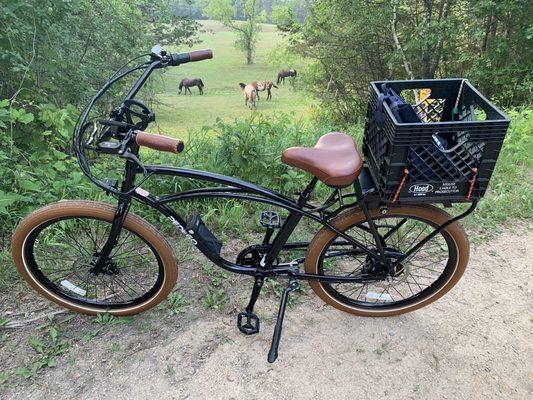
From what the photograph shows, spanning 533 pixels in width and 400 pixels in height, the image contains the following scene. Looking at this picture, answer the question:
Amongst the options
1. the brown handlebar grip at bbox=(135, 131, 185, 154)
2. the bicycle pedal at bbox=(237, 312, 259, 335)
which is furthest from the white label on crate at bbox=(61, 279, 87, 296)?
the brown handlebar grip at bbox=(135, 131, 185, 154)

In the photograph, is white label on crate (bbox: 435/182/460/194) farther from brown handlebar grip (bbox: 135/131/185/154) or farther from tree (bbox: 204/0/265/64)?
tree (bbox: 204/0/265/64)

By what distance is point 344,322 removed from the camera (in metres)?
2.75

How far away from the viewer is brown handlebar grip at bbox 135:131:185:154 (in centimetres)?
178

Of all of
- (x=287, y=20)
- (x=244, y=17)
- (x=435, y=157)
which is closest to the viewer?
(x=435, y=157)

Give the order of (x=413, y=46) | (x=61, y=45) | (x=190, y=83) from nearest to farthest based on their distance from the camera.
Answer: (x=61, y=45) < (x=413, y=46) < (x=190, y=83)

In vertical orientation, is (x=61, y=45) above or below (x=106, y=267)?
above

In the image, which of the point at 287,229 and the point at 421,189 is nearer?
the point at 421,189

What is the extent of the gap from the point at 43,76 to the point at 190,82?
86.3ft

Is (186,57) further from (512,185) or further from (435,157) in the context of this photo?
(512,185)

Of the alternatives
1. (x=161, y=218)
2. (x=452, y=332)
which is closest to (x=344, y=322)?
(x=452, y=332)

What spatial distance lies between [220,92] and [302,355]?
30521 mm

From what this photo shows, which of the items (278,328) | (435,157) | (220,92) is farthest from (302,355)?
(220,92)

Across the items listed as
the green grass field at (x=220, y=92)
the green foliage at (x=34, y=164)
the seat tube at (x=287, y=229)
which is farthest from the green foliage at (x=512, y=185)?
the green grass field at (x=220, y=92)

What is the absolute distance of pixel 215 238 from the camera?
2.53 meters
